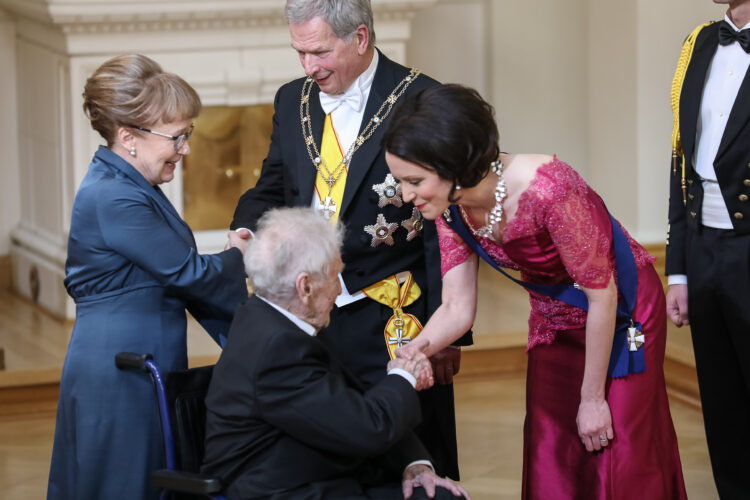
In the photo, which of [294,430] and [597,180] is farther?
[597,180]

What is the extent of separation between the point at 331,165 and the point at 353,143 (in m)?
0.09

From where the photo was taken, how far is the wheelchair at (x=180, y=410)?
256 centimetres

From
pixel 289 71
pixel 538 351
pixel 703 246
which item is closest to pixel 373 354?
pixel 538 351

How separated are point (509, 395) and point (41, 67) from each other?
3267 millimetres

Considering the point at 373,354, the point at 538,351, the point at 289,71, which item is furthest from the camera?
the point at 289,71

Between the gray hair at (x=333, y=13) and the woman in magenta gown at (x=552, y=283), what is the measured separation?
57 centimetres

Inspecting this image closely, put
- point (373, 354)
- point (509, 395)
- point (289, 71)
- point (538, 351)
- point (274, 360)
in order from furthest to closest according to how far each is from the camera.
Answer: point (289, 71)
point (509, 395)
point (373, 354)
point (538, 351)
point (274, 360)

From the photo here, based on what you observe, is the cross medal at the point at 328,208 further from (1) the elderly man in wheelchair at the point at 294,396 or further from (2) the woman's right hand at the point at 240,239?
(1) the elderly man in wheelchair at the point at 294,396

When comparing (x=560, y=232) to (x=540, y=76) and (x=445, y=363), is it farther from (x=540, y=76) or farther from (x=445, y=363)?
(x=540, y=76)

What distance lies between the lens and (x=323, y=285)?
2385 millimetres

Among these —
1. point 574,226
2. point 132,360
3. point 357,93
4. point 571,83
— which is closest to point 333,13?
point 357,93

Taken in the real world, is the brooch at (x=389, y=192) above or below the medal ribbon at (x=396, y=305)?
above

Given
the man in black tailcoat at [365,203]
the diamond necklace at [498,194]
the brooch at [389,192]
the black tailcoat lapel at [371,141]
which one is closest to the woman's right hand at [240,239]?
the man in black tailcoat at [365,203]

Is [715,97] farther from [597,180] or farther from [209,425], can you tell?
A: [597,180]
